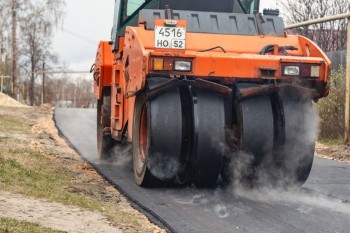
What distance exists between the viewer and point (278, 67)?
7.45m

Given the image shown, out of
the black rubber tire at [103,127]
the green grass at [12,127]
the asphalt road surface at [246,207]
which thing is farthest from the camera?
the green grass at [12,127]

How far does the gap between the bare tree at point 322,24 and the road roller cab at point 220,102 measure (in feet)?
55.5

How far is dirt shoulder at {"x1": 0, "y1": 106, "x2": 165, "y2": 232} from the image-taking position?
5.71 meters

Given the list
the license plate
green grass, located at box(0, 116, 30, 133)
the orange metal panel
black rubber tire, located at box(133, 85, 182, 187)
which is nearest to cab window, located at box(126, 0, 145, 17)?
the orange metal panel

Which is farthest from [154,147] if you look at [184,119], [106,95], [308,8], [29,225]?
[308,8]

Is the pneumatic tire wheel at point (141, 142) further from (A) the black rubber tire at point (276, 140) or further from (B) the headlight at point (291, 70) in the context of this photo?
(B) the headlight at point (291, 70)

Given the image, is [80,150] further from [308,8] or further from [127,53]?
[308,8]

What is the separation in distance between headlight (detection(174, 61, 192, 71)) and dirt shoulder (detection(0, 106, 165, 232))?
5.15 feet

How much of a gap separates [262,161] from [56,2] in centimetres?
4331

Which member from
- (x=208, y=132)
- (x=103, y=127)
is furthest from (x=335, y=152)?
(x=208, y=132)

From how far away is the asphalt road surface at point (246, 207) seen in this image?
19.7ft

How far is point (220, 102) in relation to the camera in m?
7.54

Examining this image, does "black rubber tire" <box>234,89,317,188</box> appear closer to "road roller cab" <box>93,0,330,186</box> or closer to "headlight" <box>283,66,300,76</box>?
"road roller cab" <box>93,0,330,186</box>

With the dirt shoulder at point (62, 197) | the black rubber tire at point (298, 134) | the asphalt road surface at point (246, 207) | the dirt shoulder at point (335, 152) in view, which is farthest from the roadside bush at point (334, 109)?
the black rubber tire at point (298, 134)
